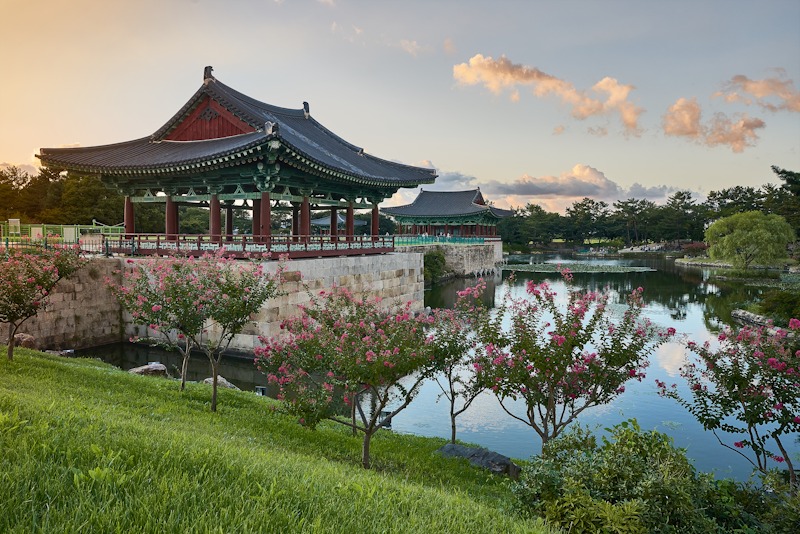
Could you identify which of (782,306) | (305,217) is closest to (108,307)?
(305,217)

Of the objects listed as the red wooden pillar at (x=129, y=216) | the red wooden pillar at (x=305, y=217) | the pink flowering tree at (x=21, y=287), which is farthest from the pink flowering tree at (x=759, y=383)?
the red wooden pillar at (x=129, y=216)

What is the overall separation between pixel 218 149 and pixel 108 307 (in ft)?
26.1

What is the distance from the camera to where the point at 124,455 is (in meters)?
4.80

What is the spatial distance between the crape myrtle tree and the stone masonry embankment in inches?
1644

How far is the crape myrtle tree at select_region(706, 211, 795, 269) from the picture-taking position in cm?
4697

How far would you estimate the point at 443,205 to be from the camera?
225ft

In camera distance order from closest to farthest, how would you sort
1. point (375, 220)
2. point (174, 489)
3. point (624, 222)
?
point (174, 489) → point (375, 220) → point (624, 222)

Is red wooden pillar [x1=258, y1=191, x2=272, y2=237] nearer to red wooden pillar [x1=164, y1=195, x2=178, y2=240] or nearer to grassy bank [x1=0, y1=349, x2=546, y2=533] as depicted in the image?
red wooden pillar [x1=164, y1=195, x2=178, y2=240]

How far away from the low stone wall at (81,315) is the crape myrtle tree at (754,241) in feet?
169

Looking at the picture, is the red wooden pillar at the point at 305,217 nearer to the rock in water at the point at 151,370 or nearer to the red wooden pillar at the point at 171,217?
the red wooden pillar at the point at 171,217

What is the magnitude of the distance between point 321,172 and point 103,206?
2864 cm

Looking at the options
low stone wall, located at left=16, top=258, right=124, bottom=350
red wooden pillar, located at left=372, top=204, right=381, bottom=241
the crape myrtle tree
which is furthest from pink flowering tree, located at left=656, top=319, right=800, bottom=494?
the crape myrtle tree

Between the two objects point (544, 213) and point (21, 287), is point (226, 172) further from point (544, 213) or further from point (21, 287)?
point (544, 213)

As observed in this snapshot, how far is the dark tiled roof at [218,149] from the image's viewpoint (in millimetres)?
20672
